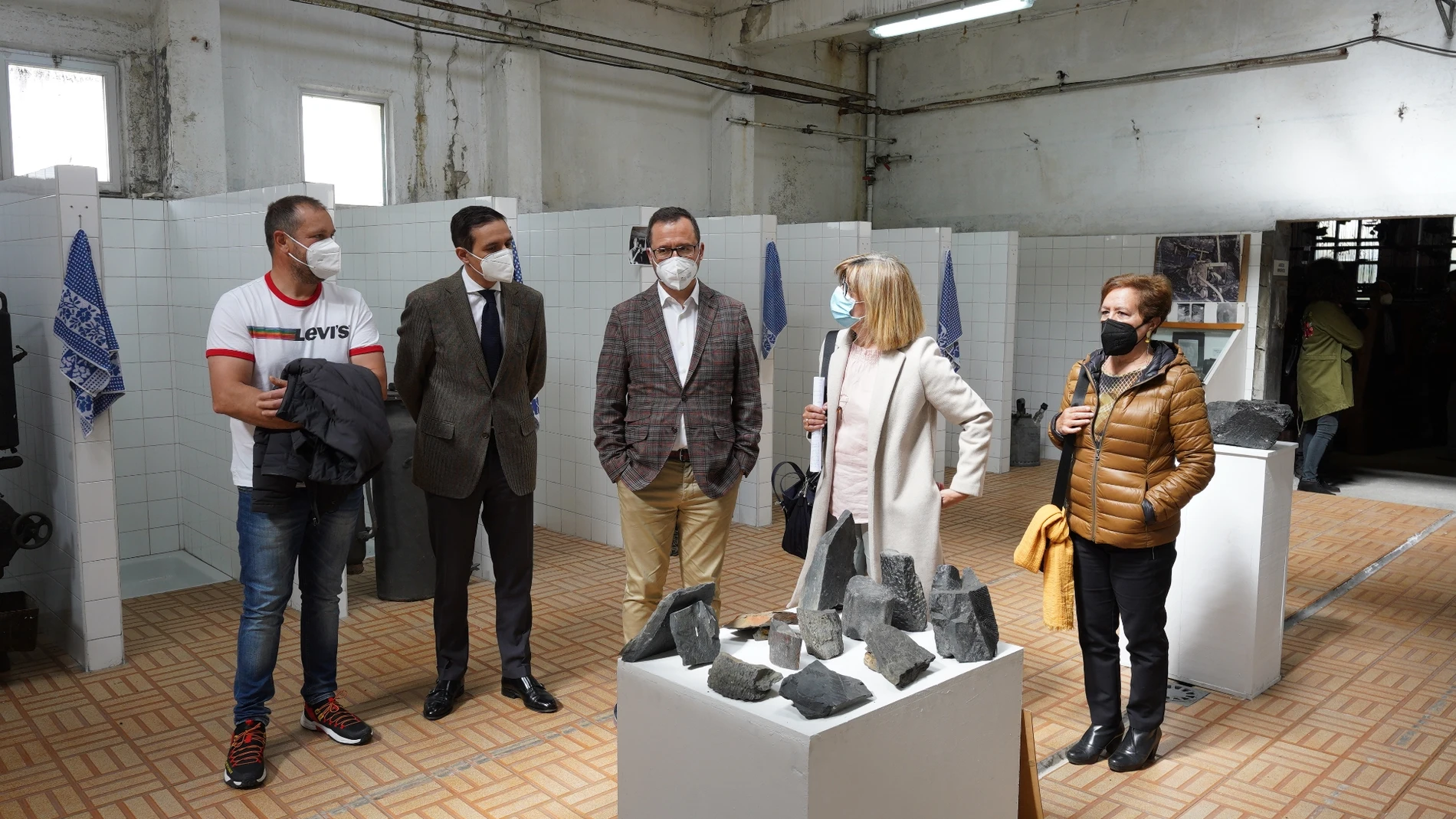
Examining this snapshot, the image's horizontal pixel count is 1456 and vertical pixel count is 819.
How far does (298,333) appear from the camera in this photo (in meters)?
2.97

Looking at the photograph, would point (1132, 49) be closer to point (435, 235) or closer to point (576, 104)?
point (576, 104)

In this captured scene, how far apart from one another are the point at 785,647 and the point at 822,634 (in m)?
0.09

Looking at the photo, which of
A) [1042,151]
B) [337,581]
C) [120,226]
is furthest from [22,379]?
[1042,151]

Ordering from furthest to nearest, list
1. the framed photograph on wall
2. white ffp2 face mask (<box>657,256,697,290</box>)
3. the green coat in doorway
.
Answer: the framed photograph on wall
the green coat in doorway
white ffp2 face mask (<box>657,256,697,290</box>)

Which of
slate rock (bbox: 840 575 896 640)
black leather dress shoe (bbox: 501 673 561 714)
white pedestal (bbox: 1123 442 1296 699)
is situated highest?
slate rock (bbox: 840 575 896 640)

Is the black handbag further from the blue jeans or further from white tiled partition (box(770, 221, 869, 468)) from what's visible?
white tiled partition (box(770, 221, 869, 468))

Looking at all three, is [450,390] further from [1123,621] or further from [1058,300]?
[1058,300]

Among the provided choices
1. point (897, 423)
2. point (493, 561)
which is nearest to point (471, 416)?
point (493, 561)

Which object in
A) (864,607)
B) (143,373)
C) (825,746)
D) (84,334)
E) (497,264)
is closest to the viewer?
(825,746)

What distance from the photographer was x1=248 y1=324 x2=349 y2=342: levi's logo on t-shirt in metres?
2.92

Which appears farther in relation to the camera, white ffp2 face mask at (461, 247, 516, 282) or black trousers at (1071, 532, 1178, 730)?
white ffp2 face mask at (461, 247, 516, 282)

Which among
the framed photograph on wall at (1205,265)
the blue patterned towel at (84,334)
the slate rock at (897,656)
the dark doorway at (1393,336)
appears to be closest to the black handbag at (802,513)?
the slate rock at (897,656)

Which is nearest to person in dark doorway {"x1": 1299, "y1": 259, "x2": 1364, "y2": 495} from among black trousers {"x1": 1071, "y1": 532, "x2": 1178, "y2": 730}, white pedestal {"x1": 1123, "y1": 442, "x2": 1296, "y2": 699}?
white pedestal {"x1": 1123, "y1": 442, "x2": 1296, "y2": 699}

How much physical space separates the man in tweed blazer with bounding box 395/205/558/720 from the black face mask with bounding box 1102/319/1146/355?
1815 mm
